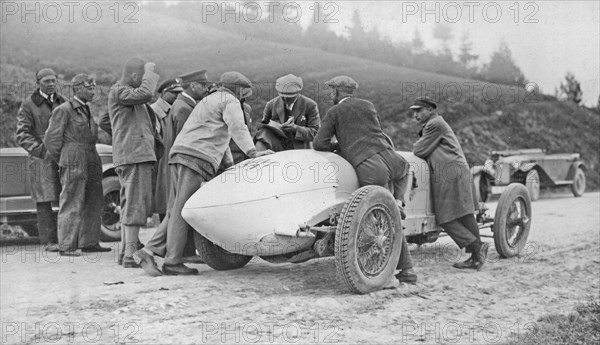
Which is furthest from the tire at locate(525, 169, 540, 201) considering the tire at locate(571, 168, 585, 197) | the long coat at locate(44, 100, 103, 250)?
the long coat at locate(44, 100, 103, 250)

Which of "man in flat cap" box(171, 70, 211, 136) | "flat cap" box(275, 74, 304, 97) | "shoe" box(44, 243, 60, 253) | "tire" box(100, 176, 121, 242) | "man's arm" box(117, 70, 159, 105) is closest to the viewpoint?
"man's arm" box(117, 70, 159, 105)

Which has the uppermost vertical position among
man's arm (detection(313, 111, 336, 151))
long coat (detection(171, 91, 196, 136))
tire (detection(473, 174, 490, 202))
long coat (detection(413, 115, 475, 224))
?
long coat (detection(171, 91, 196, 136))

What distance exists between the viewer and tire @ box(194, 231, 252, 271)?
6.02 meters

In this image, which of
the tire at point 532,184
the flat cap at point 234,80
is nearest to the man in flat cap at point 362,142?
the flat cap at point 234,80

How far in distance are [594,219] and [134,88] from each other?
27.7ft

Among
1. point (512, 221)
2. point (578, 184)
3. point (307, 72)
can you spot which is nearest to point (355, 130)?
point (512, 221)

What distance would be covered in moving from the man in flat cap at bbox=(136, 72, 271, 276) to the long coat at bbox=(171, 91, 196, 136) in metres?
0.67

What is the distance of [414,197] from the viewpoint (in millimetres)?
6770

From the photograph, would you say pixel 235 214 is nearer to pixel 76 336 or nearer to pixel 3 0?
pixel 76 336

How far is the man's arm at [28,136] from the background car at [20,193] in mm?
723

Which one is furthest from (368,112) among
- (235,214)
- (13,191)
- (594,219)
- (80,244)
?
(594,219)

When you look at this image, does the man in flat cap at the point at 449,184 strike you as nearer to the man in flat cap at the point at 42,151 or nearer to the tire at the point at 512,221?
the tire at the point at 512,221

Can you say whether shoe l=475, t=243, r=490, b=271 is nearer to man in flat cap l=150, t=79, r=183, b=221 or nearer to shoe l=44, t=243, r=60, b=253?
man in flat cap l=150, t=79, r=183, b=221

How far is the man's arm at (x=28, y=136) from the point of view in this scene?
7727 millimetres
